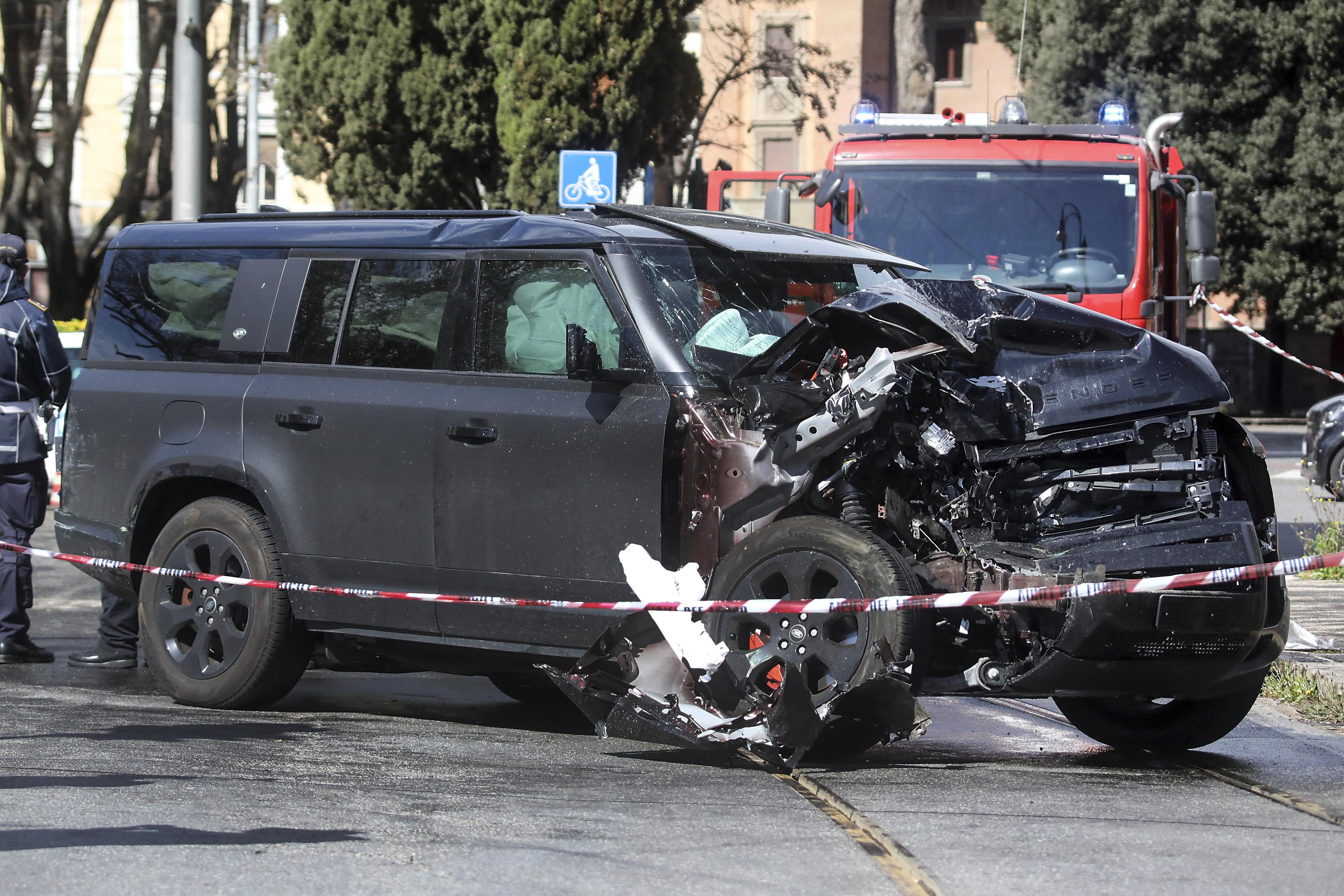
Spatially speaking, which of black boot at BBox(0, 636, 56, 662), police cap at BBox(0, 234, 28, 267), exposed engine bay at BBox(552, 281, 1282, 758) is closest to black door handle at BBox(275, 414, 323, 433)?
exposed engine bay at BBox(552, 281, 1282, 758)

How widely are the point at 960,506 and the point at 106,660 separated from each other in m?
4.51

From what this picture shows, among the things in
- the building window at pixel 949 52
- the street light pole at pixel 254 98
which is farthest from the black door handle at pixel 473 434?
the building window at pixel 949 52

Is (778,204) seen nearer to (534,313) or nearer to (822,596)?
(534,313)

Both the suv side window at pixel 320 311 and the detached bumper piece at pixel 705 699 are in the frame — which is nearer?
the detached bumper piece at pixel 705 699

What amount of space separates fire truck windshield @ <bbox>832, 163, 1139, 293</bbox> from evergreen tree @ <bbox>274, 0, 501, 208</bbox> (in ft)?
44.0

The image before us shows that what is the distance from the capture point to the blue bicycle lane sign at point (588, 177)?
1625 centimetres

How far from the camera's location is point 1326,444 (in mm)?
16156

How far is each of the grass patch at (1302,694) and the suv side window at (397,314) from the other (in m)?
3.46

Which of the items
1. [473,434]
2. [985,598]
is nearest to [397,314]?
[473,434]

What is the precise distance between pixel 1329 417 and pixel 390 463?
12.0m

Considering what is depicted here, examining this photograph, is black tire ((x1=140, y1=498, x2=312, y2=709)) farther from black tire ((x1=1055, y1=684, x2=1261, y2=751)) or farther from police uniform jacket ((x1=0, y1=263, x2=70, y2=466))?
black tire ((x1=1055, y1=684, x2=1261, y2=751))

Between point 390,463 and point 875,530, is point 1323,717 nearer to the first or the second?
point 875,530

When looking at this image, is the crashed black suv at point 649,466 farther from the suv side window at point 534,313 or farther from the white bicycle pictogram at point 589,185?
the white bicycle pictogram at point 589,185

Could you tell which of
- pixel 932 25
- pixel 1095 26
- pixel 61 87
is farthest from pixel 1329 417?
pixel 932 25
